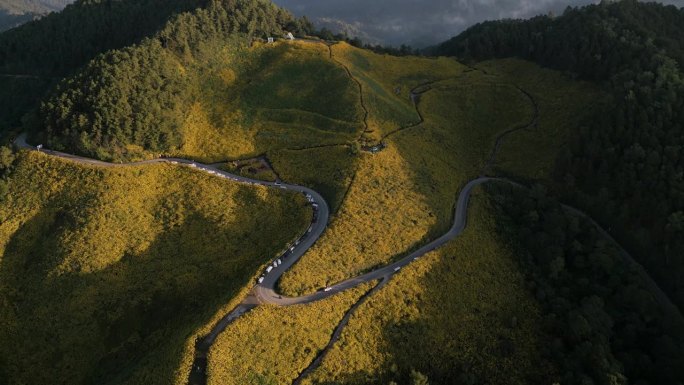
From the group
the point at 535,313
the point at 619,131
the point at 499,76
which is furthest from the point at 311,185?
the point at 499,76

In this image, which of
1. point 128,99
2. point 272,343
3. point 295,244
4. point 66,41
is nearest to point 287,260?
point 295,244

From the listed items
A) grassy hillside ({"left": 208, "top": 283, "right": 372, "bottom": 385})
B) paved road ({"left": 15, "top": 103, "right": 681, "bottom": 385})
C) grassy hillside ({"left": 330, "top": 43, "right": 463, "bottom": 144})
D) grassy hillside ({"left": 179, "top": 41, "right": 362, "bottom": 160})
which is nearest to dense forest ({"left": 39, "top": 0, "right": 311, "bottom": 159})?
grassy hillside ({"left": 179, "top": 41, "right": 362, "bottom": 160})

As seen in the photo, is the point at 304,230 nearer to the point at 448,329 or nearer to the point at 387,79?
the point at 448,329

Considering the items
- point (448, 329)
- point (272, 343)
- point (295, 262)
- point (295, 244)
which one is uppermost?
point (295, 244)

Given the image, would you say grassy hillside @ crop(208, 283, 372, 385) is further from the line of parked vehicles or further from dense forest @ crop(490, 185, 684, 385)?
dense forest @ crop(490, 185, 684, 385)

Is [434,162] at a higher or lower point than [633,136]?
lower

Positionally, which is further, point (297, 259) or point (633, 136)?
point (633, 136)

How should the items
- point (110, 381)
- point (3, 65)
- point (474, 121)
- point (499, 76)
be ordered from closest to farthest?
1. point (110, 381)
2. point (474, 121)
3. point (499, 76)
4. point (3, 65)

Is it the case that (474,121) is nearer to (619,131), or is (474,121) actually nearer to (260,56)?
(619,131)
